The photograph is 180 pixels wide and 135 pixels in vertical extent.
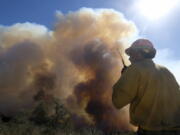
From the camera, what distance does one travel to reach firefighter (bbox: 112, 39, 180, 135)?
4.34m

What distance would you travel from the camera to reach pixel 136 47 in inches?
189

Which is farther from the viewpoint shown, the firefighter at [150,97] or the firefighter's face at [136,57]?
the firefighter's face at [136,57]

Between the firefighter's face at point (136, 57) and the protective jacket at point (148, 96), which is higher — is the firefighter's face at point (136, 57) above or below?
above

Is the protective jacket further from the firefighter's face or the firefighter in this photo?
the firefighter's face

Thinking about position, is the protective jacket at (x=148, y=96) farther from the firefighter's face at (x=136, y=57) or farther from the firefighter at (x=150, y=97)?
the firefighter's face at (x=136, y=57)

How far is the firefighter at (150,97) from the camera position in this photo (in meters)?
4.34

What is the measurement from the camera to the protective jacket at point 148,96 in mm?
4379

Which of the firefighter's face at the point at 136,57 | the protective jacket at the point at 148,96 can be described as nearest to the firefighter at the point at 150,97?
the protective jacket at the point at 148,96

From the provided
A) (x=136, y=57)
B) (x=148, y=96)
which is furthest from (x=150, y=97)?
(x=136, y=57)

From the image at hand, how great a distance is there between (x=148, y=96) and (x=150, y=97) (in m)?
0.03

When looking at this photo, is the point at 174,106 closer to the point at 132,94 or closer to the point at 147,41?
the point at 132,94

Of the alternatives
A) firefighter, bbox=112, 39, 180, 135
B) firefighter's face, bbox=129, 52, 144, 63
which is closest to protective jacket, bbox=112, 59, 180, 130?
firefighter, bbox=112, 39, 180, 135

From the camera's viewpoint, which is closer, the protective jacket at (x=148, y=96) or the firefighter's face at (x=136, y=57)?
the protective jacket at (x=148, y=96)

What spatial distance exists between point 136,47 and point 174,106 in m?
0.87
